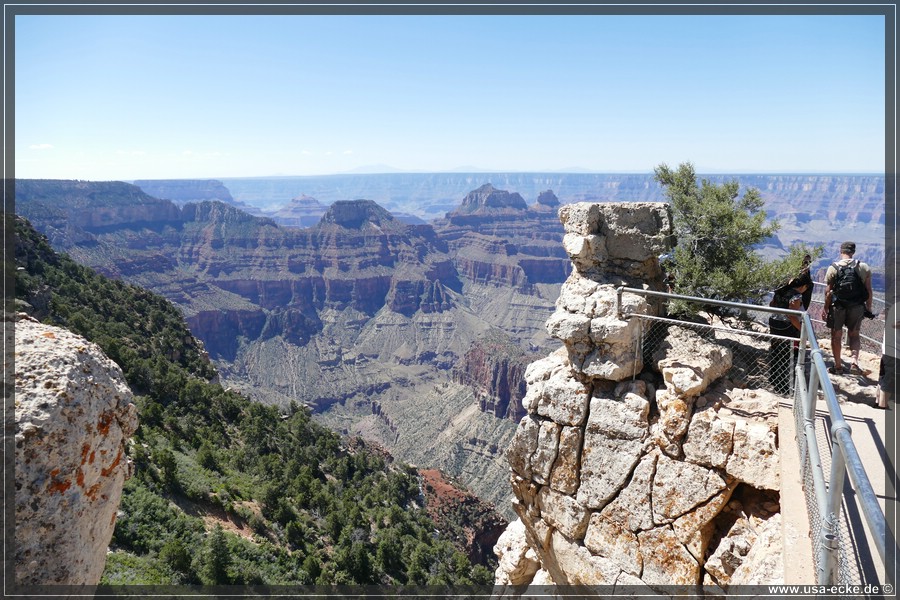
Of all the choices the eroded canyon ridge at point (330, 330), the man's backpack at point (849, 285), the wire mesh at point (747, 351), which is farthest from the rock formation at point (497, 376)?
the man's backpack at point (849, 285)

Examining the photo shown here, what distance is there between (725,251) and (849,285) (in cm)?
212

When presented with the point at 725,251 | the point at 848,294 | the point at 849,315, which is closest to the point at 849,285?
the point at 848,294

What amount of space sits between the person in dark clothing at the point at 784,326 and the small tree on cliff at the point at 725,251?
29 centimetres

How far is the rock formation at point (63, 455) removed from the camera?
3.94 metres

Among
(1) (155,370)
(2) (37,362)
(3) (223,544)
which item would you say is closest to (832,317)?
(2) (37,362)

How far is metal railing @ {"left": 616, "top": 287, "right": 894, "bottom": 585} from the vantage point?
9.95 feet

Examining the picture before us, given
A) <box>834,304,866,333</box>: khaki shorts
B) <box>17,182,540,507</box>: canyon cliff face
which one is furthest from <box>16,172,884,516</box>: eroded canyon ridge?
<box>834,304,866,333</box>: khaki shorts

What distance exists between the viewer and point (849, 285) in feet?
28.0

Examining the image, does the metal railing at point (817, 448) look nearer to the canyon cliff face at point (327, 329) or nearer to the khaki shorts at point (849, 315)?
the khaki shorts at point (849, 315)

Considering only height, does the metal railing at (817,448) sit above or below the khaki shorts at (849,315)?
below

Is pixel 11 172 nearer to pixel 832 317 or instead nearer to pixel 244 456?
pixel 244 456

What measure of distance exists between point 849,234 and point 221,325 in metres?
220

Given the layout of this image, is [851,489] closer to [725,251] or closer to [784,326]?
[784,326]

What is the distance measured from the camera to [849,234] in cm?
18612
